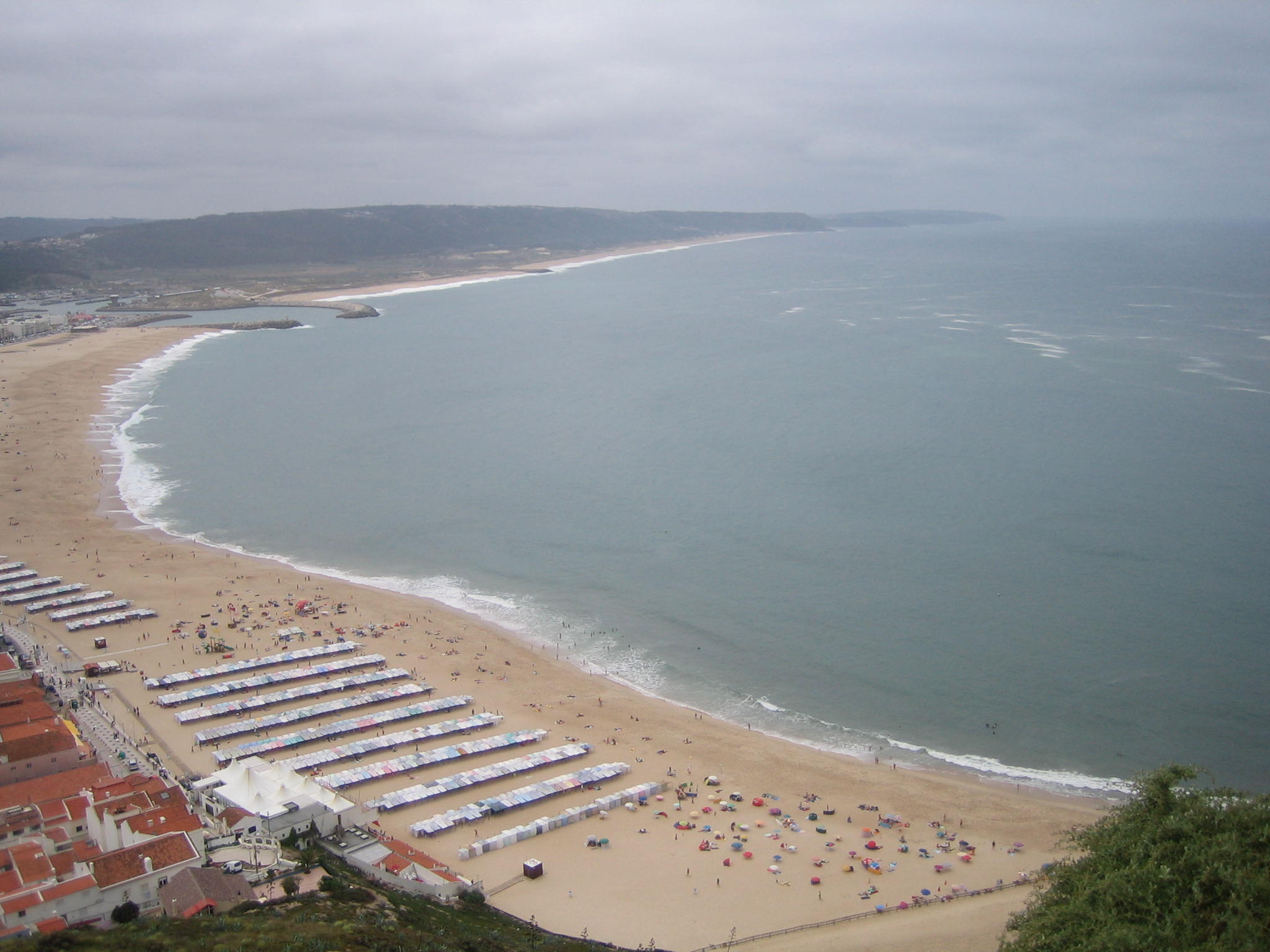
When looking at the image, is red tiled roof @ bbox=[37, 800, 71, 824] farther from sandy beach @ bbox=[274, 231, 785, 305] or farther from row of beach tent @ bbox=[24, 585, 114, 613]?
sandy beach @ bbox=[274, 231, 785, 305]

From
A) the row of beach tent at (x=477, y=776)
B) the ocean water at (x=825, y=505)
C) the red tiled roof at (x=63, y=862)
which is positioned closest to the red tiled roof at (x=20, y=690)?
the red tiled roof at (x=63, y=862)

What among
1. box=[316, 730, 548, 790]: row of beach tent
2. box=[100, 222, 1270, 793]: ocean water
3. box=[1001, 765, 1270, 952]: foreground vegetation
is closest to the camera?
box=[1001, 765, 1270, 952]: foreground vegetation

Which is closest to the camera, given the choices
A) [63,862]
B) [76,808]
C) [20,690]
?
[63,862]

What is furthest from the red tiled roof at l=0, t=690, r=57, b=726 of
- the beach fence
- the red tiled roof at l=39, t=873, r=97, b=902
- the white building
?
the beach fence

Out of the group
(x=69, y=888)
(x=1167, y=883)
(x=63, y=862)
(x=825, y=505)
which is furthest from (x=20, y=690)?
(x=825, y=505)

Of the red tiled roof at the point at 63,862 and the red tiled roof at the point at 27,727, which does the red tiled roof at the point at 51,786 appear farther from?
the red tiled roof at the point at 63,862

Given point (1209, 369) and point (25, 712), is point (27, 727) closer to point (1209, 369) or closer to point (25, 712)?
point (25, 712)

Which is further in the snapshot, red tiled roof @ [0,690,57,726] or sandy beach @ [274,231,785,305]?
sandy beach @ [274,231,785,305]

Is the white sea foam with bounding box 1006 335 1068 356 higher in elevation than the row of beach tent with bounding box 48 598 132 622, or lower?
higher
